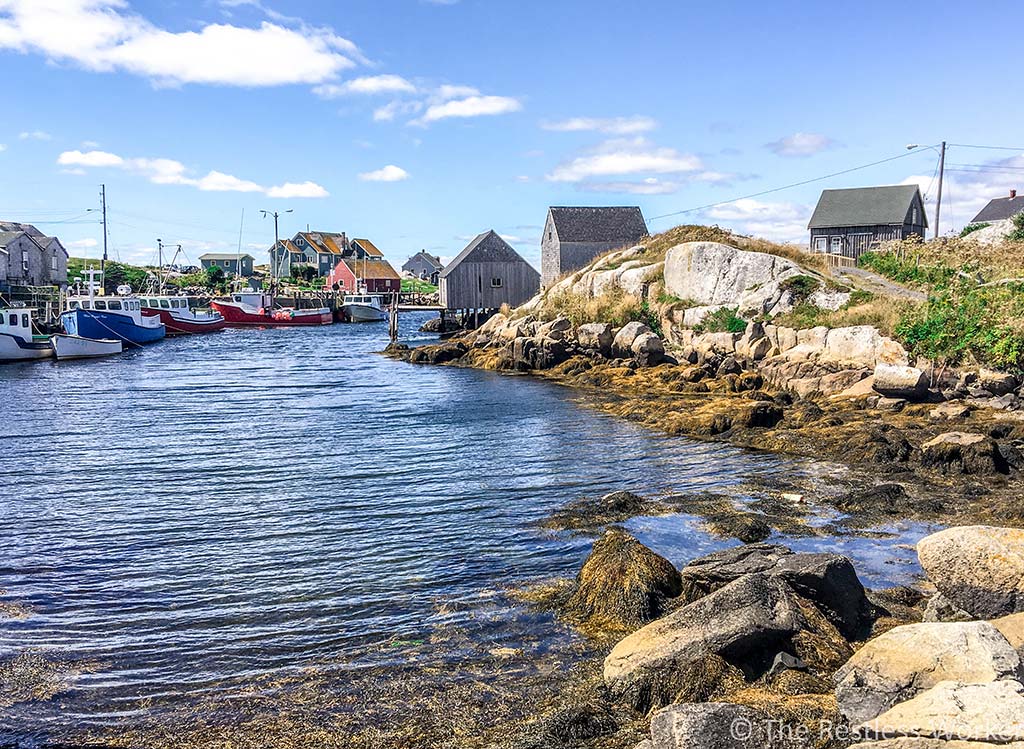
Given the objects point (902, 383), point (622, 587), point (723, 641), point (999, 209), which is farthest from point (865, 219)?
point (723, 641)

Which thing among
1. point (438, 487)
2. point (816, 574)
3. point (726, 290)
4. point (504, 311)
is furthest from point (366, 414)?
point (504, 311)

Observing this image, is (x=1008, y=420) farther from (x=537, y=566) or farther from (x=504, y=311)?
(x=504, y=311)

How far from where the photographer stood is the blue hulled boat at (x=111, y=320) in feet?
164

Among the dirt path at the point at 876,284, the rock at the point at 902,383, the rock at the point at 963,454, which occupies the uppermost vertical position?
the dirt path at the point at 876,284

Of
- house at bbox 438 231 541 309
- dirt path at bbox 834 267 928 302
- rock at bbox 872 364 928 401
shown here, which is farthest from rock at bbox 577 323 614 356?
house at bbox 438 231 541 309

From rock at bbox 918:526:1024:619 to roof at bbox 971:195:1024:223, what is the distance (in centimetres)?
5803

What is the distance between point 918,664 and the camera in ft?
20.2

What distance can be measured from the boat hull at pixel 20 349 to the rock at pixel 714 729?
4819 centimetres

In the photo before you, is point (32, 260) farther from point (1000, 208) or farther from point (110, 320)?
point (1000, 208)

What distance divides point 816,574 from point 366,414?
65.5ft

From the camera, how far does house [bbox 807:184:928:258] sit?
4856 cm

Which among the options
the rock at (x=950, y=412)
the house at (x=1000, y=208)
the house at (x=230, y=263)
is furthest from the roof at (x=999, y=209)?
the house at (x=230, y=263)

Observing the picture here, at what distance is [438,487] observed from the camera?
1670cm

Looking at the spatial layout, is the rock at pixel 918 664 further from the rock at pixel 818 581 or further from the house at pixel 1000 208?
the house at pixel 1000 208
